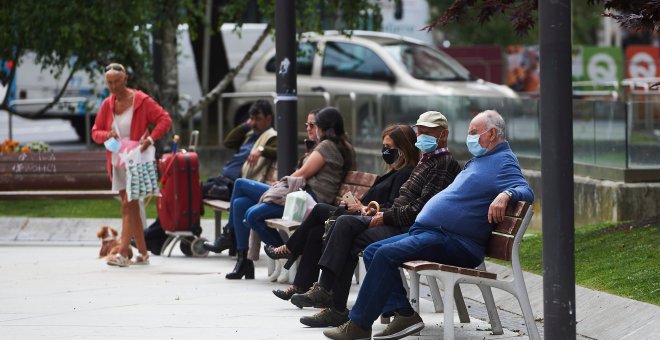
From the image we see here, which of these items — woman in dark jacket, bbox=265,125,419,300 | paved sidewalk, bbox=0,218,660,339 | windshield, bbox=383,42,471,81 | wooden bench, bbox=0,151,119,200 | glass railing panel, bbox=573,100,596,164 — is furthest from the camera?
windshield, bbox=383,42,471,81

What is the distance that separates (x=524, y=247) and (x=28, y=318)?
4266 mm

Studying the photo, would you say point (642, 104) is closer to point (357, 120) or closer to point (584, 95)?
point (357, 120)

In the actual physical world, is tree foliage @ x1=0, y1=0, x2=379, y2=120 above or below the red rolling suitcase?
above

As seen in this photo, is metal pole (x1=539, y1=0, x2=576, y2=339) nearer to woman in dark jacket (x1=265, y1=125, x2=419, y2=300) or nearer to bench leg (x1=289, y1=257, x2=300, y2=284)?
woman in dark jacket (x1=265, y1=125, x2=419, y2=300)

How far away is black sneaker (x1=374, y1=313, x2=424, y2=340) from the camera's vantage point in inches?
344

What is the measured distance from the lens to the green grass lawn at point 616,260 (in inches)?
375

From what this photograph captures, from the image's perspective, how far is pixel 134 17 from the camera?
17984 mm

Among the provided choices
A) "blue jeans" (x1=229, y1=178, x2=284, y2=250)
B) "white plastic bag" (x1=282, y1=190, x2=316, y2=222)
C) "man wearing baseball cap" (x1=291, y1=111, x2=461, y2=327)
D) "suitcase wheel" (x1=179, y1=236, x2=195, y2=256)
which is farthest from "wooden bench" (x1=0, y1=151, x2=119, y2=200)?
"man wearing baseball cap" (x1=291, y1=111, x2=461, y2=327)

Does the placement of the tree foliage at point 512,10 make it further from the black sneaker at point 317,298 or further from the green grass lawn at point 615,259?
the black sneaker at point 317,298

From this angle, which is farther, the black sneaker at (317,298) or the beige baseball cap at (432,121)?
the black sneaker at (317,298)

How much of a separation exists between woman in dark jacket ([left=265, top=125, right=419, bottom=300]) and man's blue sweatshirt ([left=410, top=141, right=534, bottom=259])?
1.14 meters

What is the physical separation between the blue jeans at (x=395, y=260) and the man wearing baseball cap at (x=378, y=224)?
550mm

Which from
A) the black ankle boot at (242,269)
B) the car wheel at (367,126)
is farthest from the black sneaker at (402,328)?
the car wheel at (367,126)

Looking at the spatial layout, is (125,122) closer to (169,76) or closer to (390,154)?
(390,154)
